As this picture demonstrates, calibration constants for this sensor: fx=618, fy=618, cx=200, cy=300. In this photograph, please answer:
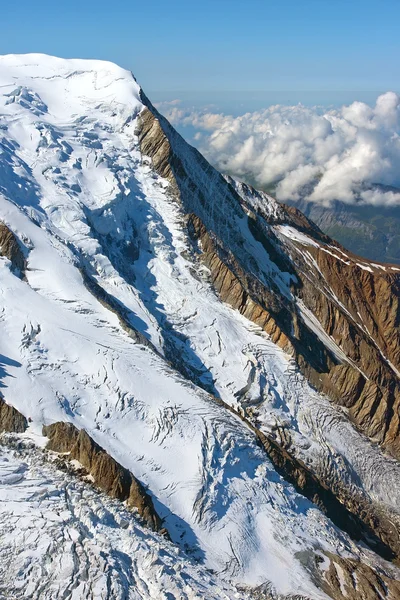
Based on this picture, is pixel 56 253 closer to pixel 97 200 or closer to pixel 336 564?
pixel 97 200

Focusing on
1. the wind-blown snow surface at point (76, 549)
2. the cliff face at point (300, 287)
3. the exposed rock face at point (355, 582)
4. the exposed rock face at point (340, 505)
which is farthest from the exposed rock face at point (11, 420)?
the cliff face at point (300, 287)

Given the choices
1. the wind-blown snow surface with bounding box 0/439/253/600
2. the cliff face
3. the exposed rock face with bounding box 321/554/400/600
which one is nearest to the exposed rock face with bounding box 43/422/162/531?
the wind-blown snow surface with bounding box 0/439/253/600

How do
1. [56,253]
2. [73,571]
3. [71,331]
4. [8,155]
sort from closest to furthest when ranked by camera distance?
[73,571], [71,331], [56,253], [8,155]

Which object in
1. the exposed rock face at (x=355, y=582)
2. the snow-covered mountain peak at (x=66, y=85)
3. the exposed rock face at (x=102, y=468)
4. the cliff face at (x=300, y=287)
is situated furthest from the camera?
the snow-covered mountain peak at (x=66, y=85)

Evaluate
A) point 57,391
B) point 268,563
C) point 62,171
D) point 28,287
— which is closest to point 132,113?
point 62,171

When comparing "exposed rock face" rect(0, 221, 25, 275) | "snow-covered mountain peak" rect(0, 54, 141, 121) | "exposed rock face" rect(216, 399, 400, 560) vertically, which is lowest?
"exposed rock face" rect(216, 399, 400, 560)

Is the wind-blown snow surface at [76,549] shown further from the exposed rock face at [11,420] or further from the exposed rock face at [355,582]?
the exposed rock face at [355,582]

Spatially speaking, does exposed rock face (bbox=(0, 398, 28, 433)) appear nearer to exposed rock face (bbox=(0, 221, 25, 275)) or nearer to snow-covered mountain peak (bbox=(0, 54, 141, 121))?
exposed rock face (bbox=(0, 221, 25, 275))
